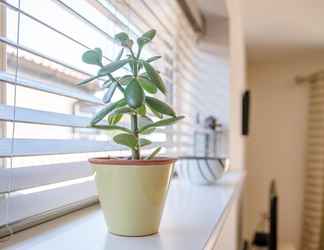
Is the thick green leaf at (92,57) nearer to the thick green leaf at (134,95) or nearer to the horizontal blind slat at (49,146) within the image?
the thick green leaf at (134,95)

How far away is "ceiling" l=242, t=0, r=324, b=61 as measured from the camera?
2520mm

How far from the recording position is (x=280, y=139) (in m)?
4.05

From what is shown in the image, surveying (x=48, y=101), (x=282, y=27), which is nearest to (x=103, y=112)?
(x=48, y=101)

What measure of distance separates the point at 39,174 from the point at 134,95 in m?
0.26

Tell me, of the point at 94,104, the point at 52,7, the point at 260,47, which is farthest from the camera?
the point at 260,47

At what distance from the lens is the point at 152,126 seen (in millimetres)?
660

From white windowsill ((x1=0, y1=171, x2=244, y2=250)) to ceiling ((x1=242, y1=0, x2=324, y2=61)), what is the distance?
192cm

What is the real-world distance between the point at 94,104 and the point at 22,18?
0.95ft

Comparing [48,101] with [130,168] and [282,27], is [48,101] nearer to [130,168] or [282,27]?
[130,168]

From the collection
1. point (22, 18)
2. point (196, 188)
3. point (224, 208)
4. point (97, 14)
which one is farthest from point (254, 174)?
point (22, 18)

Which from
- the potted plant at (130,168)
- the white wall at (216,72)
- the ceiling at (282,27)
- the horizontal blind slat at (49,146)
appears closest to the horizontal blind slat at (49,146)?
the horizontal blind slat at (49,146)

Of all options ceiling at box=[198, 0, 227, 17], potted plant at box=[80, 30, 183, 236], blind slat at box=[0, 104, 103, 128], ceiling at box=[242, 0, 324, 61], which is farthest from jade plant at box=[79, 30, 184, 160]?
ceiling at box=[242, 0, 324, 61]

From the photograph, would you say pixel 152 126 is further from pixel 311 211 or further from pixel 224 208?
pixel 311 211

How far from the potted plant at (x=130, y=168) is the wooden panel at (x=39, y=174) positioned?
117 millimetres
